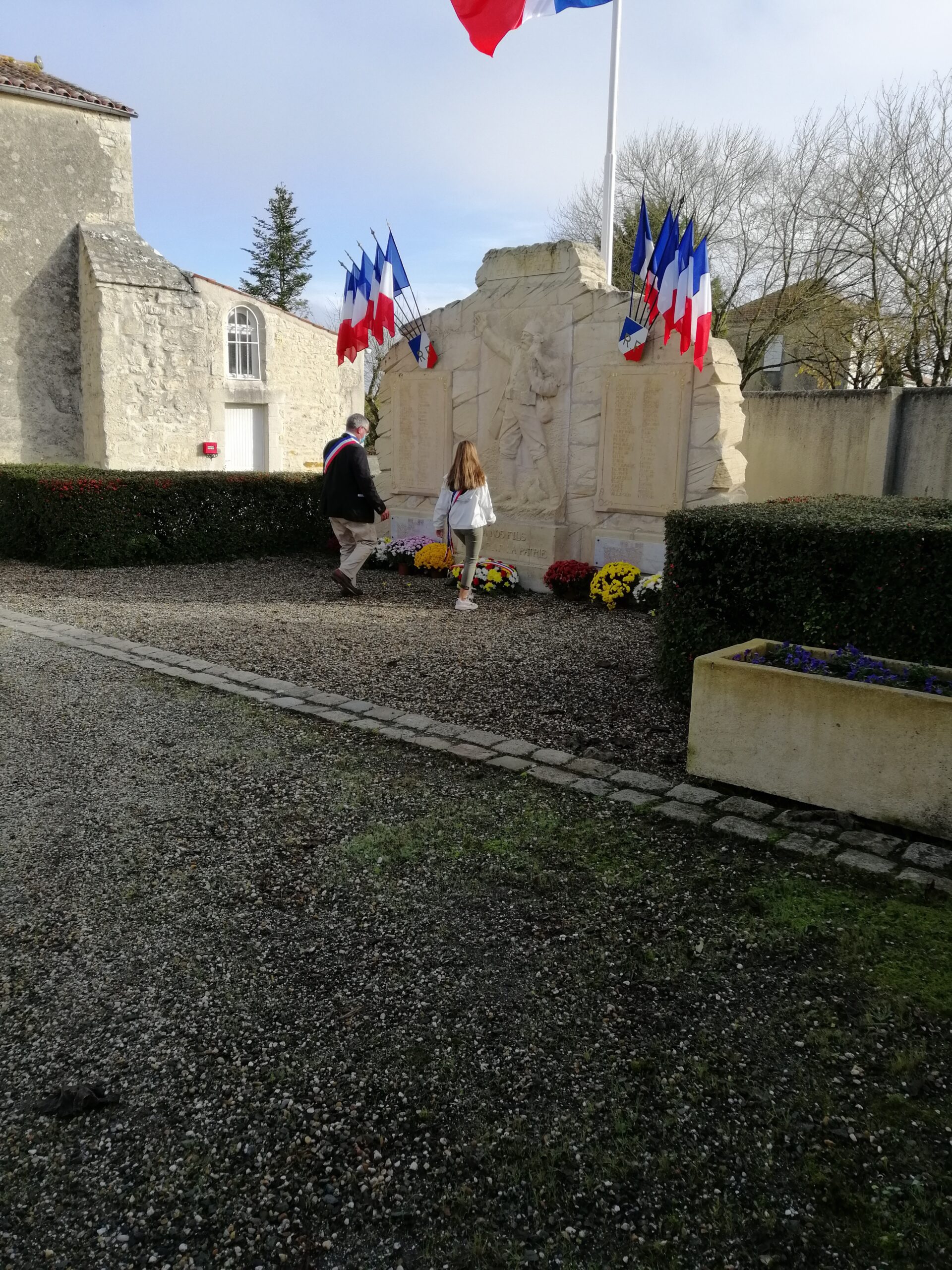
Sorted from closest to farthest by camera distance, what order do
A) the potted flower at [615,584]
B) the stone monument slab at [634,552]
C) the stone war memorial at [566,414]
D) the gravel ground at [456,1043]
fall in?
the gravel ground at [456,1043], the stone war memorial at [566,414], the potted flower at [615,584], the stone monument slab at [634,552]

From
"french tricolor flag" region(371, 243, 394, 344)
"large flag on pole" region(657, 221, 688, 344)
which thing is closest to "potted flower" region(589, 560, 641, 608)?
"large flag on pole" region(657, 221, 688, 344)

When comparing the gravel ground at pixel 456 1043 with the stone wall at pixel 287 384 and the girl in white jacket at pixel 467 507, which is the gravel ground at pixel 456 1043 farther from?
the stone wall at pixel 287 384

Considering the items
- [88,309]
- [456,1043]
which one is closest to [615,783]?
[456,1043]

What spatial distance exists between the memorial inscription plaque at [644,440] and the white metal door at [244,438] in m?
13.6

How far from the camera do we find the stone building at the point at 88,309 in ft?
59.9

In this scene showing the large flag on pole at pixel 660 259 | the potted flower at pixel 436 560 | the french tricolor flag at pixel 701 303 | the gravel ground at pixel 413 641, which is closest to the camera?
the gravel ground at pixel 413 641

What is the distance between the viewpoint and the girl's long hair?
8734 mm

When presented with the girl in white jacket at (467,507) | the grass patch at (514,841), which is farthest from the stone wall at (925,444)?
the grass patch at (514,841)

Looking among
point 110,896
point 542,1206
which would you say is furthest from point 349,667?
point 542,1206

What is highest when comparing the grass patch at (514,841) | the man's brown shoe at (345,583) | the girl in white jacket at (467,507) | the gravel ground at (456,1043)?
the girl in white jacket at (467,507)

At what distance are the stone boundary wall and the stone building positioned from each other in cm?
1211

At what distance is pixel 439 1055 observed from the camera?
242 centimetres

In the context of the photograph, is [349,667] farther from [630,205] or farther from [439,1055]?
[630,205]

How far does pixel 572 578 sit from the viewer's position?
30.4ft
